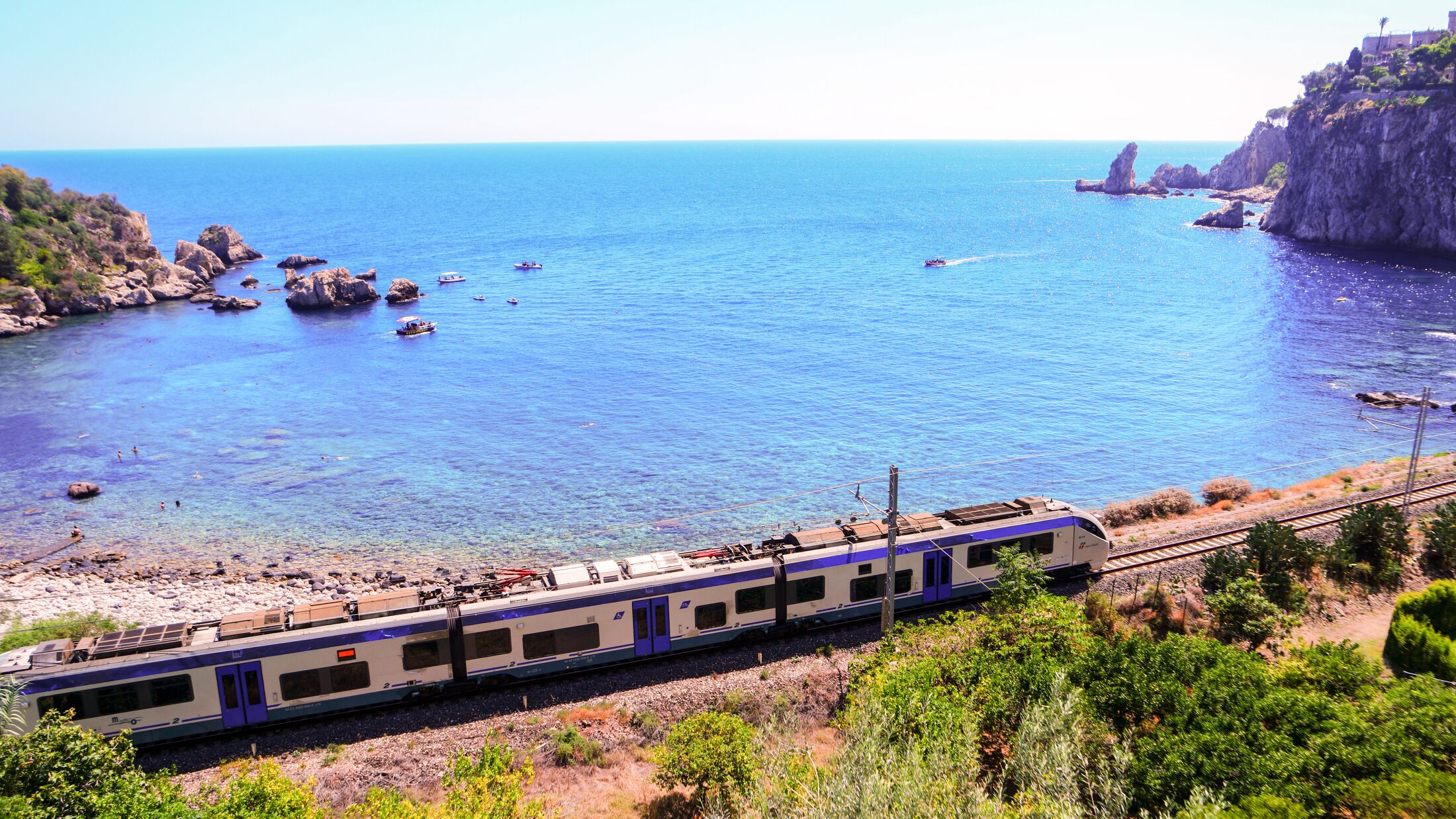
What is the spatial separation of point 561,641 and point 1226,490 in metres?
37.7

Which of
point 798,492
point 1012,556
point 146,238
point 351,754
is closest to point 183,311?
point 146,238

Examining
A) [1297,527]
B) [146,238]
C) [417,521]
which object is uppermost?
[146,238]

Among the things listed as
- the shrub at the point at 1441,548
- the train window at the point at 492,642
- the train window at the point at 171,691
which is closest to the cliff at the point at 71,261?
the train window at the point at 171,691

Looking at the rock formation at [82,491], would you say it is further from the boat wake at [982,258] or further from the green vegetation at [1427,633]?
the boat wake at [982,258]

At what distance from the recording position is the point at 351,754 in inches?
929

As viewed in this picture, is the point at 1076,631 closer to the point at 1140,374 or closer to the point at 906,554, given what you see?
the point at 906,554

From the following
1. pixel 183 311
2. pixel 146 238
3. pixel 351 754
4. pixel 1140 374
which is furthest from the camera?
pixel 146 238

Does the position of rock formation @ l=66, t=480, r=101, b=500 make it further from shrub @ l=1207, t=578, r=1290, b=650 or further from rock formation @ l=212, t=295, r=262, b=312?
rock formation @ l=212, t=295, r=262, b=312

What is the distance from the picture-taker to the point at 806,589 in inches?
1132

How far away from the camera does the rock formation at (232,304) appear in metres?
112

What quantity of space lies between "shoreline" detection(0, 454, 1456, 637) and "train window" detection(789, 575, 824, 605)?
15.3 m

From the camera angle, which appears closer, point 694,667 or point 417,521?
point 694,667

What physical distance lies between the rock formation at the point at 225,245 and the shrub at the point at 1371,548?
15934 centimetres

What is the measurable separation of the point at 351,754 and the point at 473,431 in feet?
142
